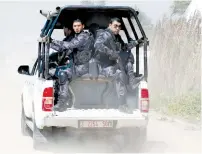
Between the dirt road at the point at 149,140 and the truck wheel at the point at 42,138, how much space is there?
144mm

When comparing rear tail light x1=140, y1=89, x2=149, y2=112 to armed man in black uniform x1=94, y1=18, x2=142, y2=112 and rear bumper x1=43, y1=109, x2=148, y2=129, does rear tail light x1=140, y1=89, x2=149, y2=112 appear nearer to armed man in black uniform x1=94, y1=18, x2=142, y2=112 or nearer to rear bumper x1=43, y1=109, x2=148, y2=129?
rear bumper x1=43, y1=109, x2=148, y2=129

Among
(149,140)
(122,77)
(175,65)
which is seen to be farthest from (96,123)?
(175,65)

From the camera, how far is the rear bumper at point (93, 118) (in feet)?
36.0

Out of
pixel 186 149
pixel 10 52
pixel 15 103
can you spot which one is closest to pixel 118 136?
pixel 186 149

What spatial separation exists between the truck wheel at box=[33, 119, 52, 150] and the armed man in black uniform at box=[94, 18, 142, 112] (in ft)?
4.18

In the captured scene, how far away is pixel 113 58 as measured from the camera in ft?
38.8

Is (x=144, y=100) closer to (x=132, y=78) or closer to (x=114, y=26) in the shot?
(x=132, y=78)

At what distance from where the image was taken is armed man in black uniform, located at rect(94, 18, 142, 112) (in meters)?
11.6

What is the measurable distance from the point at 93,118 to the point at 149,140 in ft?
8.10

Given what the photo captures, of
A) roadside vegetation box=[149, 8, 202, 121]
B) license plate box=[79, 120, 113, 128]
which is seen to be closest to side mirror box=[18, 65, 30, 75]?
license plate box=[79, 120, 113, 128]

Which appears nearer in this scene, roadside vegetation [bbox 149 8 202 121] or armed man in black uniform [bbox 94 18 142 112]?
armed man in black uniform [bbox 94 18 142 112]

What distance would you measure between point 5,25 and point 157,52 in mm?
37406

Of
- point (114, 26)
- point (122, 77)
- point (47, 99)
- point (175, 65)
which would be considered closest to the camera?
point (47, 99)

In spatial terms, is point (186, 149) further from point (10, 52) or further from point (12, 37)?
point (10, 52)
